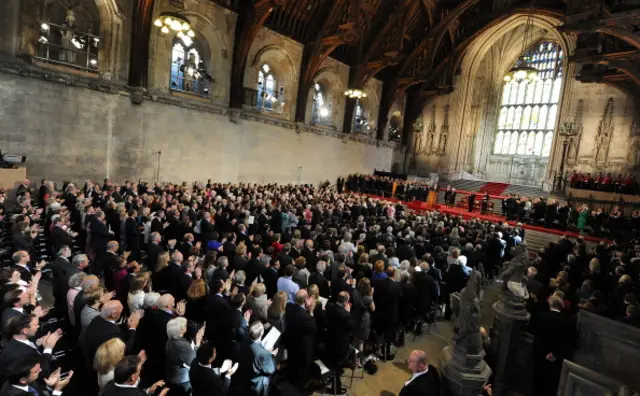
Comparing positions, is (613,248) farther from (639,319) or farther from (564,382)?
(564,382)

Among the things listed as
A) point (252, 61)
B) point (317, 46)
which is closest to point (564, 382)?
point (252, 61)

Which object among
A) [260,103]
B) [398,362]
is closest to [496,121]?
[260,103]

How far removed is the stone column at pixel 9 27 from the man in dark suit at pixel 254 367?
1391cm

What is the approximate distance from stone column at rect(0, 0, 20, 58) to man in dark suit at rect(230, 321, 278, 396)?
13.9m

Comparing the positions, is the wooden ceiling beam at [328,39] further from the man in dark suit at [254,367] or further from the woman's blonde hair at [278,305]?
the man in dark suit at [254,367]

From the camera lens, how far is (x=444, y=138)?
2772 cm

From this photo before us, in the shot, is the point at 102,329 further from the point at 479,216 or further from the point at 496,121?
the point at 496,121

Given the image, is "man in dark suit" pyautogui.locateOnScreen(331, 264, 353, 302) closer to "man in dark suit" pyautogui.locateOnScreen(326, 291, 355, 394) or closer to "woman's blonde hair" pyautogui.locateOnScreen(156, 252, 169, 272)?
"man in dark suit" pyautogui.locateOnScreen(326, 291, 355, 394)

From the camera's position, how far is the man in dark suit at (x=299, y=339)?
4074 millimetres

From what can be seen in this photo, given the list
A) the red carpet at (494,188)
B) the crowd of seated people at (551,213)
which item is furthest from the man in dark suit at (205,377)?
the red carpet at (494,188)

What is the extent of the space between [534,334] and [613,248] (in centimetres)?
818

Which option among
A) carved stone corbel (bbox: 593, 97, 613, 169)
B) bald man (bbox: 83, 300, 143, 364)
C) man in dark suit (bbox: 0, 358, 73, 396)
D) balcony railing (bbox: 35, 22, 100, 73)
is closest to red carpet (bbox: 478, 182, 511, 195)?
carved stone corbel (bbox: 593, 97, 613, 169)

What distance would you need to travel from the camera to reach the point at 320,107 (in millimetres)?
24594

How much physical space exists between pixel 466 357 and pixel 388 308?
8.51 ft
